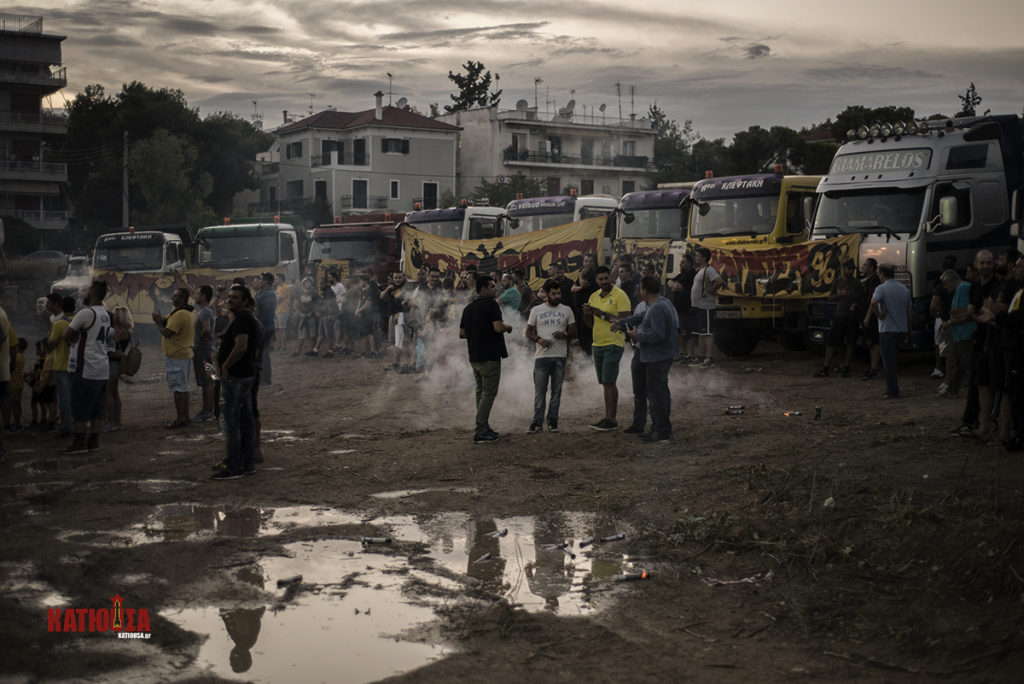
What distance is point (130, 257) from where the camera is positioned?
28047mm

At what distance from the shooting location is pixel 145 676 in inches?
232

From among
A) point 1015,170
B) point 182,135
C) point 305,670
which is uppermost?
point 182,135

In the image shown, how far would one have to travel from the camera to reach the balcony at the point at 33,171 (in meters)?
63.1

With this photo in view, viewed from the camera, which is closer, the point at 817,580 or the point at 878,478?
the point at 817,580

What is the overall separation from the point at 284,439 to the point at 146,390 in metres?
6.55

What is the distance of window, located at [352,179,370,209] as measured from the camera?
6712 cm

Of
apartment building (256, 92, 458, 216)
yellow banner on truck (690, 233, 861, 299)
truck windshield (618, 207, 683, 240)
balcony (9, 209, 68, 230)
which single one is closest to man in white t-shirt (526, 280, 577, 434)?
yellow banner on truck (690, 233, 861, 299)

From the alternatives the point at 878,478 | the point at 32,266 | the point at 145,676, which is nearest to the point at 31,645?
the point at 145,676

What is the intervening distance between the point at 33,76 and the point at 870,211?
61.0m

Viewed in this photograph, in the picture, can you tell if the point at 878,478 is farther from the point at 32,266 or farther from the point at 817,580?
the point at 32,266

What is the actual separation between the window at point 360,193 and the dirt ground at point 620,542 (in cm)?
5399

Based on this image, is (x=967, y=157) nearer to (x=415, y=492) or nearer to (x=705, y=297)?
(x=705, y=297)

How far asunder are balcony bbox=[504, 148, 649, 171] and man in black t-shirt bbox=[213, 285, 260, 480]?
59.3 meters

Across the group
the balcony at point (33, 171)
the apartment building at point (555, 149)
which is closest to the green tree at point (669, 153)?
the apartment building at point (555, 149)
